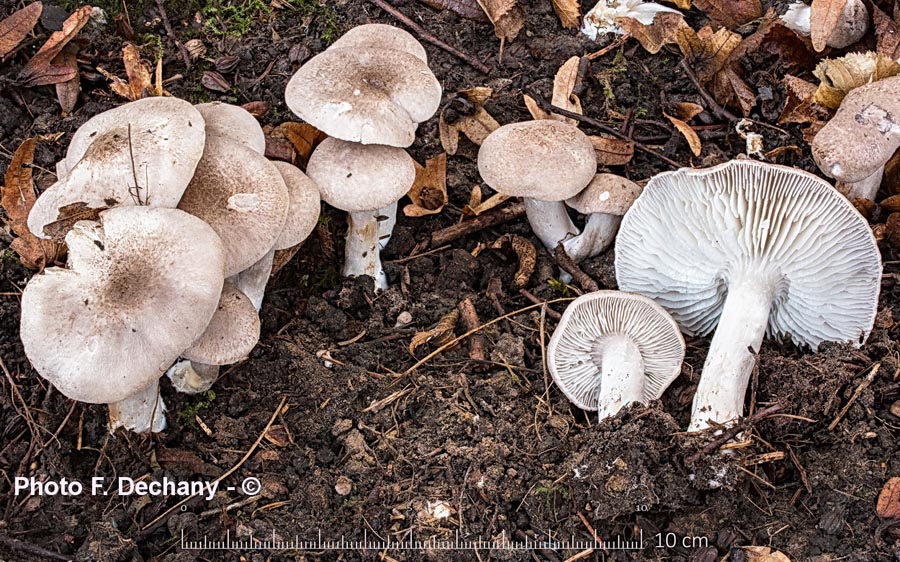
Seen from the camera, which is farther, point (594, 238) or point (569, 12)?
point (569, 12)

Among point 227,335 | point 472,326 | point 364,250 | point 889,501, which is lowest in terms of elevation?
point 472,326

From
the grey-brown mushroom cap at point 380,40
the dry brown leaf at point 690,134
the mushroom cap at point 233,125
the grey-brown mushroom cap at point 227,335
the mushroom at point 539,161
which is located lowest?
the grey-brown mushroom cap at point 227,335

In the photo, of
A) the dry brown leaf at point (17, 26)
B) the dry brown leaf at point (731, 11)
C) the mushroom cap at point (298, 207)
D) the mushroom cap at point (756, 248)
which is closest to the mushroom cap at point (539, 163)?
the mushroom cap at point (756, 248)

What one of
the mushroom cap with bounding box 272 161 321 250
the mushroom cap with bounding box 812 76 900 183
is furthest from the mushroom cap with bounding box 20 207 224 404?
the mushroom cap with bounding box 812 76 900 183

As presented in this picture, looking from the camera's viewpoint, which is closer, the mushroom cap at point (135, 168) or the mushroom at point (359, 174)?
the mushroom cap at point (135, 168)

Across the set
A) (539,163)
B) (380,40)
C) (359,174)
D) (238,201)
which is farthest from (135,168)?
(539,163)

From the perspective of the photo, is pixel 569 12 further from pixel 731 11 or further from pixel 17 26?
pixel 17 26

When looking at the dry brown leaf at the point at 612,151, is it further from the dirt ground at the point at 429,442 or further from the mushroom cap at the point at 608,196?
the mushroom cap at the point at 608,196
